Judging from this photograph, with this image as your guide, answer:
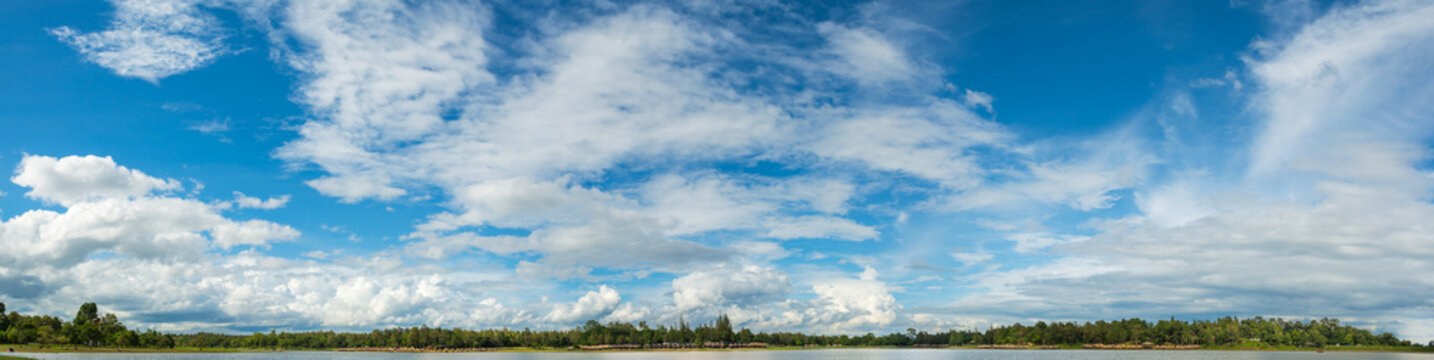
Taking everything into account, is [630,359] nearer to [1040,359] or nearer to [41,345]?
[1040,359]

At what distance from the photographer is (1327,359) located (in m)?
177

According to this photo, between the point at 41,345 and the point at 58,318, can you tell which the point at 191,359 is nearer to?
the point at 41,345

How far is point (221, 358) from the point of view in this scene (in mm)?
187875

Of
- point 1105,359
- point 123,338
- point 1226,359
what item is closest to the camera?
point 1105,359

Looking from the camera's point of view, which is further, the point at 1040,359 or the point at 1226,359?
the point at 1040,359

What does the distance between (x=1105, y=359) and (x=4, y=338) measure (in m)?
238

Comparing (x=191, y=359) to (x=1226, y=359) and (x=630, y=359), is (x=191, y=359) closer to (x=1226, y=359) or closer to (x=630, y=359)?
(x=630, y=359)

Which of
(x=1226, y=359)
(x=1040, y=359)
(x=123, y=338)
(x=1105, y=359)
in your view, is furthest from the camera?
(x=123, y=338)

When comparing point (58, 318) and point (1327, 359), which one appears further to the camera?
point (58, 318)

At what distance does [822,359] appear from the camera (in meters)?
189

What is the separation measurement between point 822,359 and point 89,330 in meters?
171

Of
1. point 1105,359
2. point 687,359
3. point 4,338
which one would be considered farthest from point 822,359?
point 4,338

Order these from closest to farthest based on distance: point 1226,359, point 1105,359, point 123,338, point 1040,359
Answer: point 1105,359 < point 1226,359 < point 1040,359 < point 123,338

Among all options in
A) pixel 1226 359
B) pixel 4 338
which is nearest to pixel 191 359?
pixel 4 338
